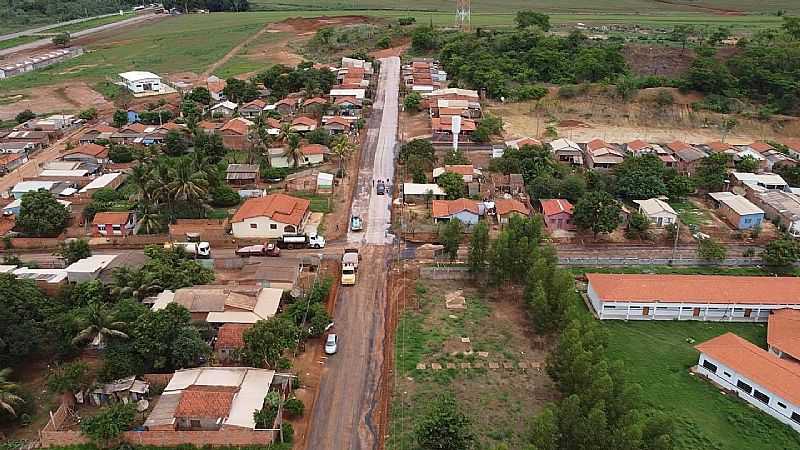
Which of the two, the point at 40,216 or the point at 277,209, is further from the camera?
the point at 277,209

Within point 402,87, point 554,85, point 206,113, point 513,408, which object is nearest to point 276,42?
point 402,87

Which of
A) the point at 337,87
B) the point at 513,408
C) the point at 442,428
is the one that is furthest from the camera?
the point at 337,87

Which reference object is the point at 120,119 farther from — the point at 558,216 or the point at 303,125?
the point at 558,216

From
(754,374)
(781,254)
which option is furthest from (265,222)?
(781,254)

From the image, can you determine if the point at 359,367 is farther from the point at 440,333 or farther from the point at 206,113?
the point at 206,113

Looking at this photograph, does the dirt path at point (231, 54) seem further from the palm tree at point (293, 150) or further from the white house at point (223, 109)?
the palm tree at point (293, 150)

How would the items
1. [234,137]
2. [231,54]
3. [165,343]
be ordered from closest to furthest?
[165,343] → [234,137] → [231,54]

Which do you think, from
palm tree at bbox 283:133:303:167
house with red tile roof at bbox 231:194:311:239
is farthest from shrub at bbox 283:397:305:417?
palm tree at bbox 283:133:303:167
